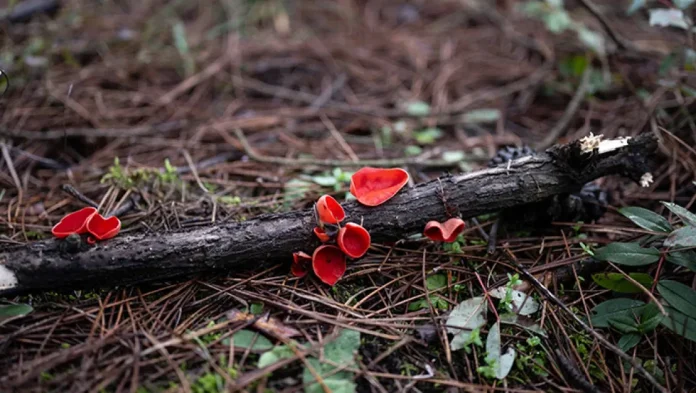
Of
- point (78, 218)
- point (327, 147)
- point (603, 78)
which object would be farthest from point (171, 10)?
point (603, 78)

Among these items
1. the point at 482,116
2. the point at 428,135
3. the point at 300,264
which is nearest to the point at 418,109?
the point at 428,135

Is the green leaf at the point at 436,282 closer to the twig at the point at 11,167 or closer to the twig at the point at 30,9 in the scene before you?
the twig at the point at 11,167

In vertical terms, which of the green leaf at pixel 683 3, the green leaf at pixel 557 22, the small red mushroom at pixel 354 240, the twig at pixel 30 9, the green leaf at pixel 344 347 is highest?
the green leaf at pixel 683 3

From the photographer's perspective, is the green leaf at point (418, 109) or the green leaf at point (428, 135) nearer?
the green leaf at point (428, 135)

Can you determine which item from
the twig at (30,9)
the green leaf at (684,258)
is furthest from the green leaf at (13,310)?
the twig at (30,9)

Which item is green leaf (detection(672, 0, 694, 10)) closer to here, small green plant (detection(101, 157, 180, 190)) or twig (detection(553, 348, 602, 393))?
twig (detection(553, 348, 602, 393))

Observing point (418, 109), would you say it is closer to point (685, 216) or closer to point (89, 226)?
point (685, 216)
